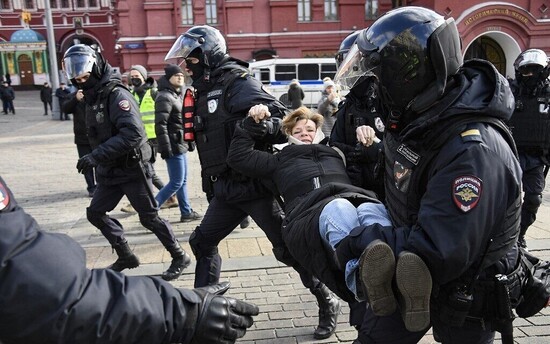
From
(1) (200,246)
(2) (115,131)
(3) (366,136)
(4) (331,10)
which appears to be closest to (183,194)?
(2) (115,131)

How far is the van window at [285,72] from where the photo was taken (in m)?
23.0

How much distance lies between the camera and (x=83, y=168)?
4.81 metres

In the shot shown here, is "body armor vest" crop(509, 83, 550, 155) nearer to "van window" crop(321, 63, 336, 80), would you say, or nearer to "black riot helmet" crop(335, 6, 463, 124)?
"black riot helmet" crop(335, 6, 463, 124)

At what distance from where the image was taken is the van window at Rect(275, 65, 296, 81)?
906 inches

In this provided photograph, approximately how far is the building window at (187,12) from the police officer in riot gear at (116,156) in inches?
880

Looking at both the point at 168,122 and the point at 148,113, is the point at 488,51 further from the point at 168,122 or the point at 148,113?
the point at 168,122

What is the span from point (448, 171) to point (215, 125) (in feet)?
8.50

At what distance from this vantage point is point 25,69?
4478 cm

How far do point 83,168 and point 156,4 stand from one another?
22870 millimetres

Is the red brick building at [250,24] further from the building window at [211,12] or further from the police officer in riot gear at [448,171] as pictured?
the police officer in riot gear at [448,171]

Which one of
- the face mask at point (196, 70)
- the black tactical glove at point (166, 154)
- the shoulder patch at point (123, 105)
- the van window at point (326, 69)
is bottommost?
the black tactical glove at point (166, 154)

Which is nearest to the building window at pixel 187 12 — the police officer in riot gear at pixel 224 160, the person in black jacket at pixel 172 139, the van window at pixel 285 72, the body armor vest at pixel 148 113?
the van window at pixel 285 72

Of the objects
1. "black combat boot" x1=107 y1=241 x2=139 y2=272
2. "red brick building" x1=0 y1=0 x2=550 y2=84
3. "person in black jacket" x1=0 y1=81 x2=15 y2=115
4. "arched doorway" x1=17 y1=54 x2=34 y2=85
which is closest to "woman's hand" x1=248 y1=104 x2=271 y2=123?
"black combat boot" x1=107 y1=241 x2=139 y2=272

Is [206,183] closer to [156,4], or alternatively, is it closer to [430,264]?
[430,264]
